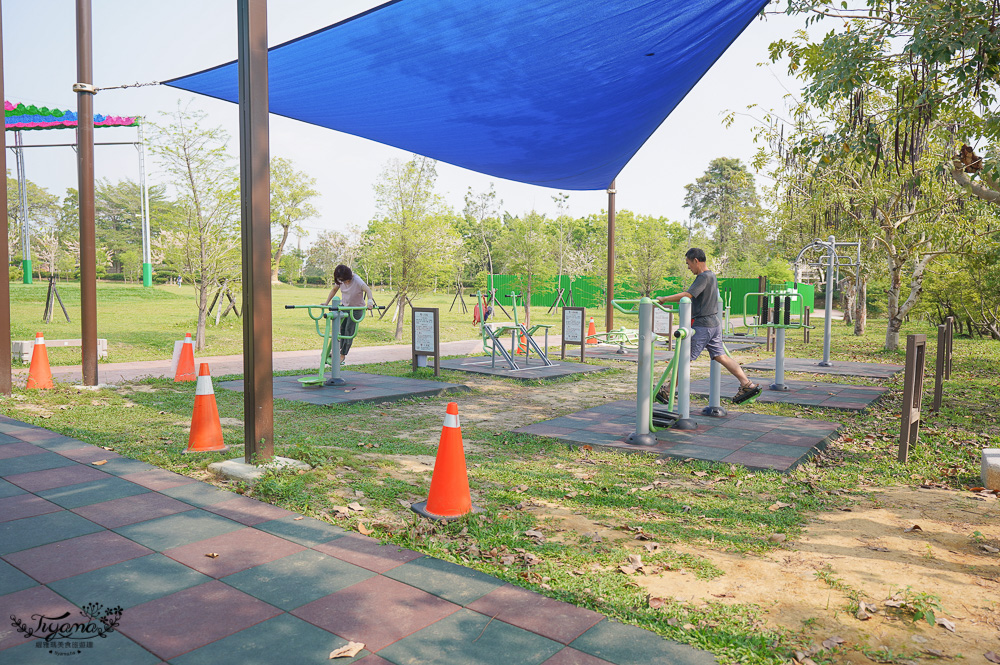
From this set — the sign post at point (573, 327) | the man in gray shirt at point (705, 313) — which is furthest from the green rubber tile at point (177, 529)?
the sign post at point (573, 327)

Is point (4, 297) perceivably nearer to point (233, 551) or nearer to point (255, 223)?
point (255, 223)

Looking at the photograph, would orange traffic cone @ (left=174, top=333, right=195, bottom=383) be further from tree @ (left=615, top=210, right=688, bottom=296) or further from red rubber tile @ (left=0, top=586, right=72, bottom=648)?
tree @ (left=615, top=210, right=688, bottom=296)

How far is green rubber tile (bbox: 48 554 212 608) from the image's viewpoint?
2.70m

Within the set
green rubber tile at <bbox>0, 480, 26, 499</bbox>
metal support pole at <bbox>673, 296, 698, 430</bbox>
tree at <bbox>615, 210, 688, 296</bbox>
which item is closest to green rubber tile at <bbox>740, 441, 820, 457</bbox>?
metal support pole at <bbox>673, 296, 698, 430</bbox>

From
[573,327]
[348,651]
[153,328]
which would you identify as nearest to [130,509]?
[348,651]

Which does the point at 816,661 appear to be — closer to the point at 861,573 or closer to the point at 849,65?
the point at 861,573

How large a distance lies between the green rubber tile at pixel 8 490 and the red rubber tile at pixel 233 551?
164 cm

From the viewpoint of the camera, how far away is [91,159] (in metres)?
8.01

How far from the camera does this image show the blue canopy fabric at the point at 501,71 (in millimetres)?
4848

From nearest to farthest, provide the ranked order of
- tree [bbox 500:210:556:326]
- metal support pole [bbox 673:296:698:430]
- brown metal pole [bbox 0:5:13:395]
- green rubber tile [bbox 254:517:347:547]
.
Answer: green rubber tile [bbox 254:517:347:547], metal support pole [bbox 673:296:698:430], brown metal pole [bbox 0:5:13:395], tree [bbox 500:210:556:326]

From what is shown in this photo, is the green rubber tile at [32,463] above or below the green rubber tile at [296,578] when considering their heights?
above

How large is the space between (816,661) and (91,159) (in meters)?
8.97

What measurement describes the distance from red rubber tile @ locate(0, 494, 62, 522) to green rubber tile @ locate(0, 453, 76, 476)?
641 millimetres

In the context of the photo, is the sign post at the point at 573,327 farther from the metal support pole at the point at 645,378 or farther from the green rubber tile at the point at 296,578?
the green rubber tile at the point at 296,578
